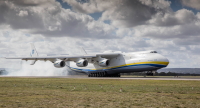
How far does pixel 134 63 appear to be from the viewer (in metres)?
42.8

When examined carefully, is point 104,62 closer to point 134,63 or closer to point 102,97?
point 134,63

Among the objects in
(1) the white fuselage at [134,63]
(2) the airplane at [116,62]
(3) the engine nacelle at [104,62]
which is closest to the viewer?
(1) the white fuselage at [134,63]

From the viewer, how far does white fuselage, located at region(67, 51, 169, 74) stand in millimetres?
40594

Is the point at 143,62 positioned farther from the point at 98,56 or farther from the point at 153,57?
the point at 98,56

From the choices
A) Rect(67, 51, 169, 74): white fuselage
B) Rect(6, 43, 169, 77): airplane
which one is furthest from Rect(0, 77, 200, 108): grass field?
Rect(6, 43, 169, 77): airplane

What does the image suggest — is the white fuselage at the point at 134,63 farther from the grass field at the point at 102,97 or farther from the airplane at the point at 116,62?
the grass field at the point at 102,97

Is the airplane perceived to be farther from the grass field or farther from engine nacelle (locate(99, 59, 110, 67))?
the grass field

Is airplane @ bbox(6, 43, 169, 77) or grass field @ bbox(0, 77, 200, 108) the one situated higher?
airplane @ bbox(6, 43, 169, 77)

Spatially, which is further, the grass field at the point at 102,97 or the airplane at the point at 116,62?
the airplane at the point at 116,62

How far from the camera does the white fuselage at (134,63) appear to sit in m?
40.6

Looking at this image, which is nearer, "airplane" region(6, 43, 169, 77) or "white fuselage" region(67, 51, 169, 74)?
"white fuselage" region(67, 51, 169, 74)

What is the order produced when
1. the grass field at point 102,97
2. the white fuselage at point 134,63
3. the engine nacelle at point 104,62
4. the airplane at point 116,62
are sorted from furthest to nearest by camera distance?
the engine nacelle at point 104,62 → the airplane at point 116,62 → the white fuselage at point 134,63 → the grass field at point 102,97

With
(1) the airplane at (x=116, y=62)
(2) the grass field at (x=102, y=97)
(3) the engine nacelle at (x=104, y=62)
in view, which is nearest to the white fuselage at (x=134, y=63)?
(1) the airplane at (x=116, y=62)

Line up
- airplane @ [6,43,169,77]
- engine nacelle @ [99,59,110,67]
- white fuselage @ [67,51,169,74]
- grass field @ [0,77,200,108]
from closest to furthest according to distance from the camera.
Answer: grass field @ [0,77,200,108], white fuselage @ [67,51,169,74], airplane @ [6,43,169,77], engine nacelle @ [99,59,110,67]
